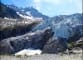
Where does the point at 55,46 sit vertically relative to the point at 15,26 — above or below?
below

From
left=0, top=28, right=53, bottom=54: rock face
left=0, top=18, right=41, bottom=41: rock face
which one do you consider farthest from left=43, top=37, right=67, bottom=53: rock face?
left=0, top=18, right=41, bottom=41: rock face

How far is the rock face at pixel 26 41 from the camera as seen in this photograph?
3.94 meters

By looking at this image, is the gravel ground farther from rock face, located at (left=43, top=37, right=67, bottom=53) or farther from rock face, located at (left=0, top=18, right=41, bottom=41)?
rock face, located at (left=0, top=18, right=41, bottom=41)

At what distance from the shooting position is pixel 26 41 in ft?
13.0

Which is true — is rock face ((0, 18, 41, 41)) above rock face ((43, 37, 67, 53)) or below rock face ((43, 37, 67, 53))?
above

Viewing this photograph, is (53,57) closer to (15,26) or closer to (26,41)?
(26,41)

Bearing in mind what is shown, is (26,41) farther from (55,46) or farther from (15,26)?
(55,46)

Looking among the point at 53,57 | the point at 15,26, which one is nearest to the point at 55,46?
the point at 53,57

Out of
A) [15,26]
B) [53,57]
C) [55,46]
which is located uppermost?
[15,26]

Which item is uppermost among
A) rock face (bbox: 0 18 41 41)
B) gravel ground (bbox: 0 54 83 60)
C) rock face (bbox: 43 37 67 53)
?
rock face (bbox: 0 18 41 41)

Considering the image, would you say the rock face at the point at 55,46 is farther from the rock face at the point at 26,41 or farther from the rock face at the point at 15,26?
the rock face at the point at 15,26

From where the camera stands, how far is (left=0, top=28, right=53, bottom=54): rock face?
3939 millimetres

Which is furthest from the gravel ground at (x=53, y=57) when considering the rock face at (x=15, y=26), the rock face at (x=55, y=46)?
the rock face at (x=15, y=26)

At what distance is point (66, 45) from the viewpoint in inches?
155
